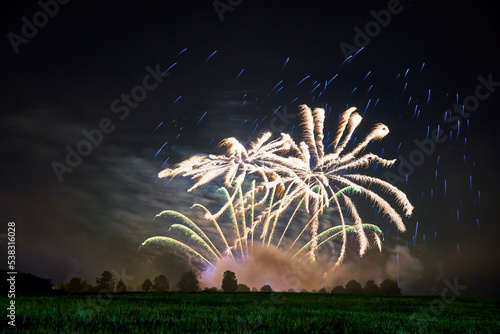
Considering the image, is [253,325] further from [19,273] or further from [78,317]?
[19,273]

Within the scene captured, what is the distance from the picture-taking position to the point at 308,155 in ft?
84.4

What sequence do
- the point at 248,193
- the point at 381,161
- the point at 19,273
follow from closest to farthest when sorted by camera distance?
the point at 19,273 → the point at 381,161 → the point at 248,193

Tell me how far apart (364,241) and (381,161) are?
5.26m

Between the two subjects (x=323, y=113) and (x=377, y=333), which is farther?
(x=323, y=113)

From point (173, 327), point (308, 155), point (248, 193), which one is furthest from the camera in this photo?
point (248, 193)

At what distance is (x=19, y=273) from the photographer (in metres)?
21.8

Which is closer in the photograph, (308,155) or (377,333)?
(377,333)

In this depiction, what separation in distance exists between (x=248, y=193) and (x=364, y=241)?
29.6 ft

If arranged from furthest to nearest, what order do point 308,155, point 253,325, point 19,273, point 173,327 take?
point 308,155 < point 19,273 < point 253,325 < point 173,327

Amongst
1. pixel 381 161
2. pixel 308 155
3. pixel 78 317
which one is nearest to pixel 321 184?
pixel 308 155

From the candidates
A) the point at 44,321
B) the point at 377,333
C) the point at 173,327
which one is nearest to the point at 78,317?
the point at 44,321

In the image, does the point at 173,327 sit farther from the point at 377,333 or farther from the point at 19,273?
the point at 19,273

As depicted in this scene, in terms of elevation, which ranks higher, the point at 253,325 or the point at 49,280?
the point at 49,280

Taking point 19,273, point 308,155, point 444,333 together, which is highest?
point 308,155
